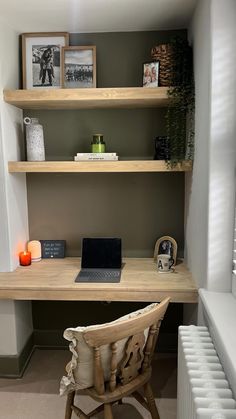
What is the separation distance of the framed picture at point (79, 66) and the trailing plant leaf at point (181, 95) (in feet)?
1.84

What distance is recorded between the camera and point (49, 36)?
239cm

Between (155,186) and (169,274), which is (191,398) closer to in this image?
(169,274)

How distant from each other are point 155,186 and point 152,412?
1459mm

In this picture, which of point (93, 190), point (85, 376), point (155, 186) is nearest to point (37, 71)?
point (93, 190)

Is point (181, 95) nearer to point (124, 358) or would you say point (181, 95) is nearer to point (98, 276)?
point (98, 276)

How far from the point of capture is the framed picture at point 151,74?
2.19 meters

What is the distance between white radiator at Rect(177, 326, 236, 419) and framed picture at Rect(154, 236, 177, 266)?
0.80 meters

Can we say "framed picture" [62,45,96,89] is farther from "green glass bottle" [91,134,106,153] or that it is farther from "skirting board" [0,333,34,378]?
Result: "skirting board" [0,333,34,378]

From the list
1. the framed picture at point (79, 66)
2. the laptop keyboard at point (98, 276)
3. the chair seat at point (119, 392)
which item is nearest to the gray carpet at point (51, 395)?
the chair seat at point (119, 392)

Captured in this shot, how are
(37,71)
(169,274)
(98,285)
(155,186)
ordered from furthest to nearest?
(155,186) → (37,71) → (169,274) → (98,285)

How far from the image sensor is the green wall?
96.7 inches

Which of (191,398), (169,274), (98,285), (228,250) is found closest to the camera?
(191,398)

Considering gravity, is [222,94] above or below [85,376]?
above

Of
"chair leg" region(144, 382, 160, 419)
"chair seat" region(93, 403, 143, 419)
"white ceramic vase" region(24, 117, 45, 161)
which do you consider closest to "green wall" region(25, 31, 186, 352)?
"white ceramic vase" region(24, 117, 45, 161)
